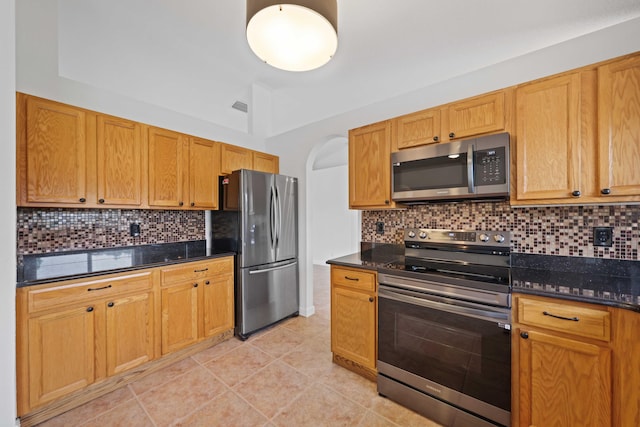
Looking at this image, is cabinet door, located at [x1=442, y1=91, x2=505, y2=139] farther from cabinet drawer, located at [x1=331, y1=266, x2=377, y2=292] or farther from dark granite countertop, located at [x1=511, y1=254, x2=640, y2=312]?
cabinet drawer, located at [x1=331, y1=266, x2=377, y2=292]

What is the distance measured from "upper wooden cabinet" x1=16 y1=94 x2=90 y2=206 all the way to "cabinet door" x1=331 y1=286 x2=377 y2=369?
228cm

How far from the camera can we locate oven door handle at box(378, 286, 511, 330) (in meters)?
1.42

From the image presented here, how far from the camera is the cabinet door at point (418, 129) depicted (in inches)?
78.4

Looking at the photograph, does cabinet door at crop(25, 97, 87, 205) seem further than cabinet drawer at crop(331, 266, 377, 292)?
No

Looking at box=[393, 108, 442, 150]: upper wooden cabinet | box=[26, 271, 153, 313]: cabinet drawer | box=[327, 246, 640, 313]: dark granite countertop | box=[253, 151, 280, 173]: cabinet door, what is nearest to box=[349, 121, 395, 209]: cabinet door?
box=[393, 108, 442, 150]: upper wooden cabinet

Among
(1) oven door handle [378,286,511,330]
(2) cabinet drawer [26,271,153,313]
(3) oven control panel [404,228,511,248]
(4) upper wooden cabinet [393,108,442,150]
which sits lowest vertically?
(1) oven door handle [378,286,511,330]

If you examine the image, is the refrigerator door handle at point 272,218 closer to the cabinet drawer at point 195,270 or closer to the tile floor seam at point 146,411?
the cabinet drawer at point 195,270

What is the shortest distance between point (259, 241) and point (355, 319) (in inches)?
54.7

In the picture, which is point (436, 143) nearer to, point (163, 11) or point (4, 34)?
point (163, 11)

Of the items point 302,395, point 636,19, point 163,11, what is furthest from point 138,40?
point 636,19

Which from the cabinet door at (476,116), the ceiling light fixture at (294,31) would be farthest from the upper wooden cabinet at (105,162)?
the cabinet door at (476,116)

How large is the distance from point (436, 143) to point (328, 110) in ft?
5.43

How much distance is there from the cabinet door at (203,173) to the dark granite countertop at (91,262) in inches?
23.9

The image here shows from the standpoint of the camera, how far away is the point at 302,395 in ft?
6.20
